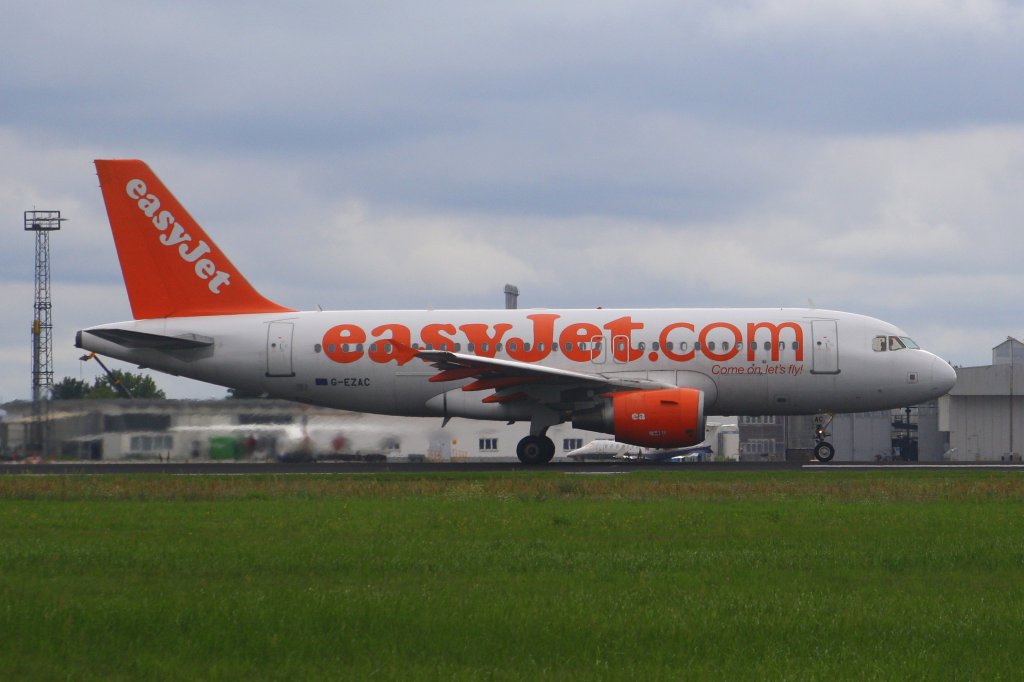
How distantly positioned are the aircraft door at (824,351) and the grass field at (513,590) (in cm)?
1257

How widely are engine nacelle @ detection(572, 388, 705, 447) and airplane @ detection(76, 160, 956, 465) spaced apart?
0.04 m

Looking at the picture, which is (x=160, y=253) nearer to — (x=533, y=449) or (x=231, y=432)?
(x=231, y=432)

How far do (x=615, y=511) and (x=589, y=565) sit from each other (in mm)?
5539

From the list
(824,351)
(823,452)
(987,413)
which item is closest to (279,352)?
(824,351)

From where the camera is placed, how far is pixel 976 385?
51.2 m

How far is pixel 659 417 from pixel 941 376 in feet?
26.1

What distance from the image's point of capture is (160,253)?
32875mm

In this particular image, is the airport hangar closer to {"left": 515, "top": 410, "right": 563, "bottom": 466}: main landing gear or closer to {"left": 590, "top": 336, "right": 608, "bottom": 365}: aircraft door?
{"left": 515, "top": 410, "right": 563, "bottom": 466}: main landing gear

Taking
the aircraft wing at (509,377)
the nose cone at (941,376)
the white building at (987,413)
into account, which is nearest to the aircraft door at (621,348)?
the aircraft wing at (509,377)

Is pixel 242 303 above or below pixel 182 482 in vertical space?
above

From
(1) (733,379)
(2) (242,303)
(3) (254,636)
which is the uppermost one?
(2) (242,303)

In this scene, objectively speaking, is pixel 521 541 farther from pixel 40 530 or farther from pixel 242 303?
pixel 242 303

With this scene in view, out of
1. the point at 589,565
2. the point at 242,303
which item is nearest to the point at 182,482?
the point at 242,303

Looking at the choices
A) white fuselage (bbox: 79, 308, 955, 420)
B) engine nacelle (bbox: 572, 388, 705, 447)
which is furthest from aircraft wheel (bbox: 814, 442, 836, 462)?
engine nacelle (bbox: 572, 388, 705, 447)
